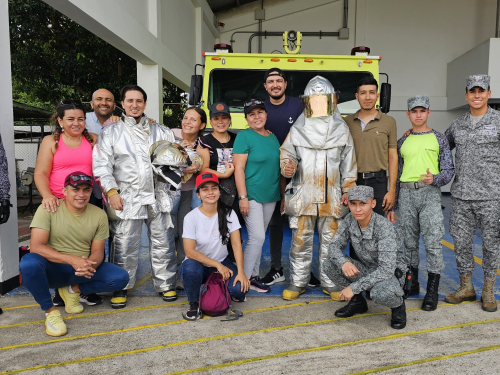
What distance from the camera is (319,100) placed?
3281mm

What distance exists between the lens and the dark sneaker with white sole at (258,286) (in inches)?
140

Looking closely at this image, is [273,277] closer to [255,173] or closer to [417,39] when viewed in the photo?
[255,173]

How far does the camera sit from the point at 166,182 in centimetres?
335

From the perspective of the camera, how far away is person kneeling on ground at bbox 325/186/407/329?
9.16 feet

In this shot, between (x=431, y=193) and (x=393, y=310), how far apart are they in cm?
99

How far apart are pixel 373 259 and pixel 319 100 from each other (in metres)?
1.33

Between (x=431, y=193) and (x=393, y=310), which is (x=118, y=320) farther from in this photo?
(x=431, y=193)

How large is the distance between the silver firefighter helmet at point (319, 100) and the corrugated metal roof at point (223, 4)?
9.71 metres

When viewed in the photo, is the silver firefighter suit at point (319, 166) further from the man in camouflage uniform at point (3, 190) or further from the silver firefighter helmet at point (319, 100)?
the man in camouflage uniform at point (3, 190)

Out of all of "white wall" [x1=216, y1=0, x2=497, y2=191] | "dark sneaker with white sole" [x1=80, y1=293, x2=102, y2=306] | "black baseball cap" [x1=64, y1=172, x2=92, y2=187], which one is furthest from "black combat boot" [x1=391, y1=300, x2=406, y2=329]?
"white wall" [x1=216, y1=0, x2=497, y2=191]

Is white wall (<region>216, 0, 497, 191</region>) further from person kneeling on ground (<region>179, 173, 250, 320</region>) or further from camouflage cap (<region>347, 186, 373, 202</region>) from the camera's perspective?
person kneeling on ground (<region>179, 173, 250, 320</region>)

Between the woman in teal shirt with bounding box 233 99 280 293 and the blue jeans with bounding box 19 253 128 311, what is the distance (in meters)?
1.09

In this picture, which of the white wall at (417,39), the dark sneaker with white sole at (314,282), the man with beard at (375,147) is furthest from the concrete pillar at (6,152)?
the white wall at (417,39)

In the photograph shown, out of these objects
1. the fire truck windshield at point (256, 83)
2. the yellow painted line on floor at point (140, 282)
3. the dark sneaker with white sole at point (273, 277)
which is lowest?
the yellow painted line on floor at point (140, 282)
